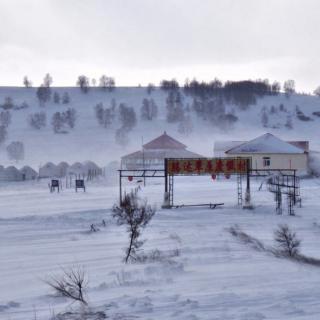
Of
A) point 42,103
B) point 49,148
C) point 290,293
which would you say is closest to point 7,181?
point 290,293

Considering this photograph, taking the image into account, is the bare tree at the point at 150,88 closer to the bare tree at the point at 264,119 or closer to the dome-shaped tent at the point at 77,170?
the bare tree at the point at 264,119

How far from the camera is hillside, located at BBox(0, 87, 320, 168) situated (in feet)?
312

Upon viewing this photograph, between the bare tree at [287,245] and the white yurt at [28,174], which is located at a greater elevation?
the white yurt at [28,174]

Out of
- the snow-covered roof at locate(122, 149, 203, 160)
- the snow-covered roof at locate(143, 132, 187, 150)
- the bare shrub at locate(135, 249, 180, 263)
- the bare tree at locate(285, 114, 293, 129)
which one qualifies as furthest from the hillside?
the bare shrub at locate(135, 249, 180, 263)

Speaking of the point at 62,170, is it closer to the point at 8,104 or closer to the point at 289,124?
the point at 289,124

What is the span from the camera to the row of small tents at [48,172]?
46344mm

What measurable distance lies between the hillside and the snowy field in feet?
188

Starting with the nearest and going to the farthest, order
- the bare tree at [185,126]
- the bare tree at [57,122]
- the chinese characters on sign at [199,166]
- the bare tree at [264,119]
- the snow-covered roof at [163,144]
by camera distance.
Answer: the chinese characters on sign at [199,166], the snow-covered roof at [163,144], the bare tree at [57,122], the bare tree at [185,126], the bare tree at [264,119]

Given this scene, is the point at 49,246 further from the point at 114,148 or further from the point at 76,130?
the point at 76,130

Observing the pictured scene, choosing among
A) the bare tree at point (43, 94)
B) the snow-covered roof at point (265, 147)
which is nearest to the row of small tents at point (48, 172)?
the snow-covered roof at point (265, 147)

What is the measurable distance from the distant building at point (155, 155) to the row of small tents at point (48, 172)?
513cm

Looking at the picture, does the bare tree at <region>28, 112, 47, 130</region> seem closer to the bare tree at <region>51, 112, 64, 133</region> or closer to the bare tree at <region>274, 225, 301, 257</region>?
the bare tree at <region>51, 112, 64, 133</region>

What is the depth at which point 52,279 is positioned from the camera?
433 inches

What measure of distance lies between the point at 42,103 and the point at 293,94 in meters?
70.0
